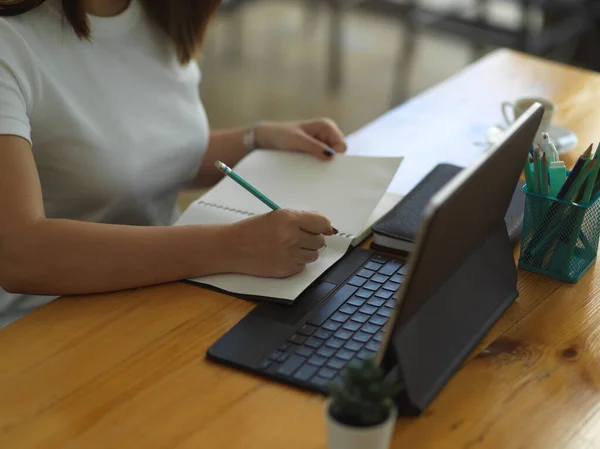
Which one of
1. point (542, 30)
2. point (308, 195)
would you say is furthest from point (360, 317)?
point (542, 30)

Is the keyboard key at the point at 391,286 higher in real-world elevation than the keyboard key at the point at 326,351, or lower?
lower

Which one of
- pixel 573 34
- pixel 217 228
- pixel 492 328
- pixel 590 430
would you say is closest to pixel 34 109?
pixel 217 228

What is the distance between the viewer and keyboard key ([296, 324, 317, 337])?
38.4 inches

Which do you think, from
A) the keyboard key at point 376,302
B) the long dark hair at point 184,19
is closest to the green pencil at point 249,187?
the keyboard key at point 376,302

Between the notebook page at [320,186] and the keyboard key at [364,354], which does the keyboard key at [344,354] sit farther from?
the notebook page at [320,186]

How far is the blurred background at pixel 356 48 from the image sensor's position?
336 cm

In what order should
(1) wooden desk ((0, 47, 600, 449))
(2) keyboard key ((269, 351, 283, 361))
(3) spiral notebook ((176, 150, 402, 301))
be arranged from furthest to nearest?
(3) spiral notebook ((176, 150, 402, 301)), (2) keyboard key ((269, 351, 283, 361)), (1) wooden desk ((0, 47, 600, 449))

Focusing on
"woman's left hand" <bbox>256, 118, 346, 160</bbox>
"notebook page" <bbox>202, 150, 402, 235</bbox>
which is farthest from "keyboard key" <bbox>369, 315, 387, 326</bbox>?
"woman's left hand" <bbox>256, 118, 346, 160</bbox>

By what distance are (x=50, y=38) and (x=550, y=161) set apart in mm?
792

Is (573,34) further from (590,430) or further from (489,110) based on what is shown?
(590,430)

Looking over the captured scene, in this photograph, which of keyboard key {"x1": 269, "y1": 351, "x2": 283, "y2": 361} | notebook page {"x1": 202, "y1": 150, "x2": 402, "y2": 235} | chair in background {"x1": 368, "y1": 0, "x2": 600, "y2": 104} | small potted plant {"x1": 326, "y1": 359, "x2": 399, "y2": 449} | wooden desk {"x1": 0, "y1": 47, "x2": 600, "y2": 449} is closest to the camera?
small potted plant {"x1": 326, "y1": 359, "x2": 399, "y2": 449}

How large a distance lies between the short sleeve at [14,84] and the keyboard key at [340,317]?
0.51m

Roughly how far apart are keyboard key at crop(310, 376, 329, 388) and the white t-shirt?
1.82ft

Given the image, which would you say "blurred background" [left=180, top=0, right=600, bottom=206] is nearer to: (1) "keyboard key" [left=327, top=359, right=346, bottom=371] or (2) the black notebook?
(2) the black notebook
